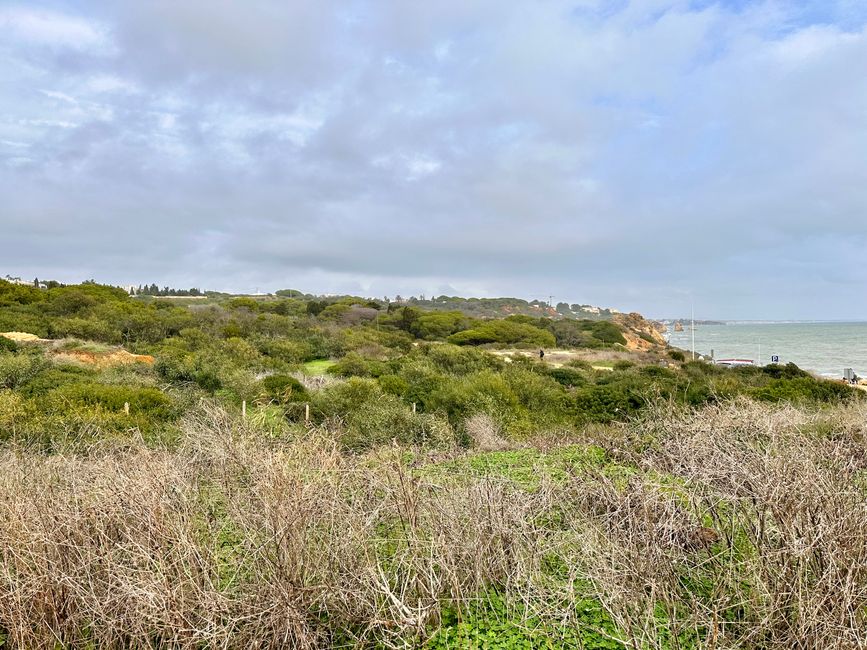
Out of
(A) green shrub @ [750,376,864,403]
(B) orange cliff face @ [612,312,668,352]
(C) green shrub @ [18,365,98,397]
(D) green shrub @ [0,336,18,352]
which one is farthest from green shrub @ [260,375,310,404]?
(B) orange cliff face @ [612,312,668,352]

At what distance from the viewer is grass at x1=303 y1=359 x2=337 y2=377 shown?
2481 cm

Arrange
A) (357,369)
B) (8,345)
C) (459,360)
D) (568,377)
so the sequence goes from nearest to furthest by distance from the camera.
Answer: (8,345) < (357,369) < (568,377) < (459,360)

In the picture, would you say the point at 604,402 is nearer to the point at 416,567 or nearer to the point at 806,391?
the point at 806,391

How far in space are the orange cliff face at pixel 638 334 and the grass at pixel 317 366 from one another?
27.3 m

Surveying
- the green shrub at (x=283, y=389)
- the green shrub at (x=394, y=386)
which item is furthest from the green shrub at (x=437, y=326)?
the green shrub at (x=283, y=389)

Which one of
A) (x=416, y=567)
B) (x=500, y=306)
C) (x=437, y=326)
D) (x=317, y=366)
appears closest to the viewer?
(x=416, y=567)

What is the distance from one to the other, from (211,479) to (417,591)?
2.48 metres

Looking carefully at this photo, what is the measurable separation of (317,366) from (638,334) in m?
41.1

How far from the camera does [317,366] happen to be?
27266 millimetres

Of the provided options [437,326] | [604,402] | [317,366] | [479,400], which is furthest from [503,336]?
[479,400]

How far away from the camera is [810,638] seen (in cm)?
299

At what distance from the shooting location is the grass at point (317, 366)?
24812 mm

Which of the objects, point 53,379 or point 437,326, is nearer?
point 53,379

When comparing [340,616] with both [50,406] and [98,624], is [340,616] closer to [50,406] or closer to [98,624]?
[98,624]
